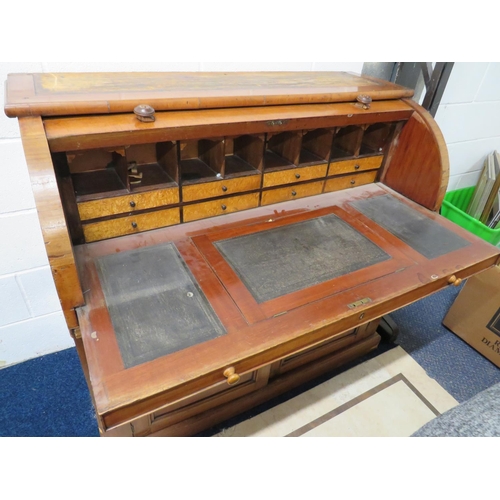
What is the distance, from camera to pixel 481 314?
1842 mm

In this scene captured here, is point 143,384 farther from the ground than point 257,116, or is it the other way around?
point 257,116

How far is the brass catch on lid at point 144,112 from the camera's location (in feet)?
3.02

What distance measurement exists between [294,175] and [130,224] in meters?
0.59

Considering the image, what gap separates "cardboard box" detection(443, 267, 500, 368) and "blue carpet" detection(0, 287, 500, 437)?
0.17 ft

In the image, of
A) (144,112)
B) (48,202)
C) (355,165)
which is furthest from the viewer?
(355,165)

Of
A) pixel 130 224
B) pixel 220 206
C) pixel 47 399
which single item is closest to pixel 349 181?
pixel 220 206

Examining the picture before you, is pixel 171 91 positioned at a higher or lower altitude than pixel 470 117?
higher

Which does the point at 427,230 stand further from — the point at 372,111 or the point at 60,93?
Answer: the point at 60,93

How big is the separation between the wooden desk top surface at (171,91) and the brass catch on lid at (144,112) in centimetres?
3

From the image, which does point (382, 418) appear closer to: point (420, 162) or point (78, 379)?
point (420, 162)

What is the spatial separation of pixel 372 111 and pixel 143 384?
1.13 meters

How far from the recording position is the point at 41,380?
159 centimetres

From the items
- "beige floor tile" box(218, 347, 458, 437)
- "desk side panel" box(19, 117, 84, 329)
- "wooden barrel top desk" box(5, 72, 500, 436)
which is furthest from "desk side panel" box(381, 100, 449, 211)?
"desk side panel" box(19, 117, 84, 329)
